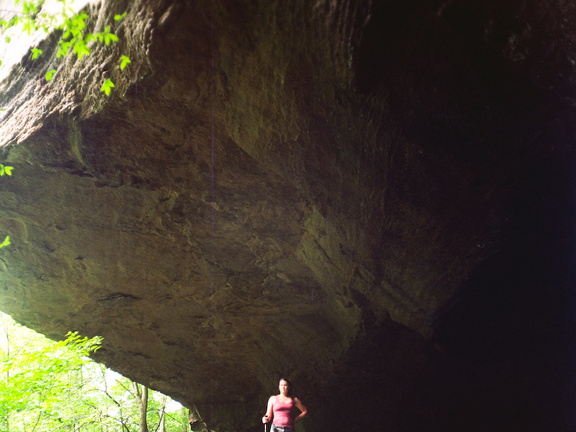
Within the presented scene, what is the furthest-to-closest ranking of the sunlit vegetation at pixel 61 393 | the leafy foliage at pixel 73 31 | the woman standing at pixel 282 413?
1. the sunlit vegetation at pixel 61 393
2. the woman standing at pixel 282 413
3. the leafy foliage at pixel 73 31

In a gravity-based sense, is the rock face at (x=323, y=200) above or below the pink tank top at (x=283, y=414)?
above

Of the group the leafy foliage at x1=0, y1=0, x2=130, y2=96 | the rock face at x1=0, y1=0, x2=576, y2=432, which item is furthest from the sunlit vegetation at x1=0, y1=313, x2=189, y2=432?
the leafy foliage at x1=0, y1=0, x2=130, y2=96

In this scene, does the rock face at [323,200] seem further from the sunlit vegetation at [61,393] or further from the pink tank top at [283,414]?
the pink tank top at [283,414]

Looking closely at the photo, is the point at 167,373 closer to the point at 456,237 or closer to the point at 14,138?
the point at 14,138

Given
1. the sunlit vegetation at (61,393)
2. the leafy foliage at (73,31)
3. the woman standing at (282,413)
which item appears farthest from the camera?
the sunlit vegetation at (61,393)

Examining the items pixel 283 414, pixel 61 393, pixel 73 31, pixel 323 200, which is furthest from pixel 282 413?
pixel 61 393

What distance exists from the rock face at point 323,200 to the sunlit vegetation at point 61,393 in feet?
2.89

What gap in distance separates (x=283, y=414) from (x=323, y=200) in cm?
232

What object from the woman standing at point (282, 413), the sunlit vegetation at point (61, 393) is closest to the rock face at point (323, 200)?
the sunlit vegetation at point (61, 393)

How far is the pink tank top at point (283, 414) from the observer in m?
4.23

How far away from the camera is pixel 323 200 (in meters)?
4.14

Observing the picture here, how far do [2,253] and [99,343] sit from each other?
227 cm

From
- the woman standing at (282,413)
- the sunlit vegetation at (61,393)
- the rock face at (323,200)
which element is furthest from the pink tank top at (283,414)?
the sunlit vegetation at (61,393)

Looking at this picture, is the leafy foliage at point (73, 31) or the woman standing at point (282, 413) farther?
the woman standing at point (282, 413)
